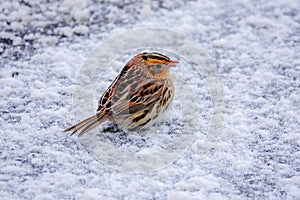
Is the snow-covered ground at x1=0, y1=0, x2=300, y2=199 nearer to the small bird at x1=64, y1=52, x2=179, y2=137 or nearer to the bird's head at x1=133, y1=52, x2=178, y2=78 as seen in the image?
the small bird at x1=64, y1=52, x2=179, y2=137

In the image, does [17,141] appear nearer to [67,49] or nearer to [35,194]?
[35,194]

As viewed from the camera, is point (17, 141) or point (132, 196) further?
point (17, 141)

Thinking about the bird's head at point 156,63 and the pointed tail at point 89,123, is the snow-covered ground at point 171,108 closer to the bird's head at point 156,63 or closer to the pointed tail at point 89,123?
the pointed tail at point 89,123

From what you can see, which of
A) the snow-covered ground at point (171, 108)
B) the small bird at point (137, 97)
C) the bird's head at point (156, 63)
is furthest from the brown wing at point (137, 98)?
the snow-covered ground at point (171, 108)

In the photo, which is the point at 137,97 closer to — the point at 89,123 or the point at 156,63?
the point at 156,63

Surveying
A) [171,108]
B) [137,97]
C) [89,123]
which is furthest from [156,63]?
[89,123]

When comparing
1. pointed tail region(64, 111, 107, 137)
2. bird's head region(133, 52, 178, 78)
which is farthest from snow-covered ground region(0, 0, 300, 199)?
bird's head region(133, 52, 178, 78)

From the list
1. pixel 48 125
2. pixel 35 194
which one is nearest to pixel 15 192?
pixel 35 194
